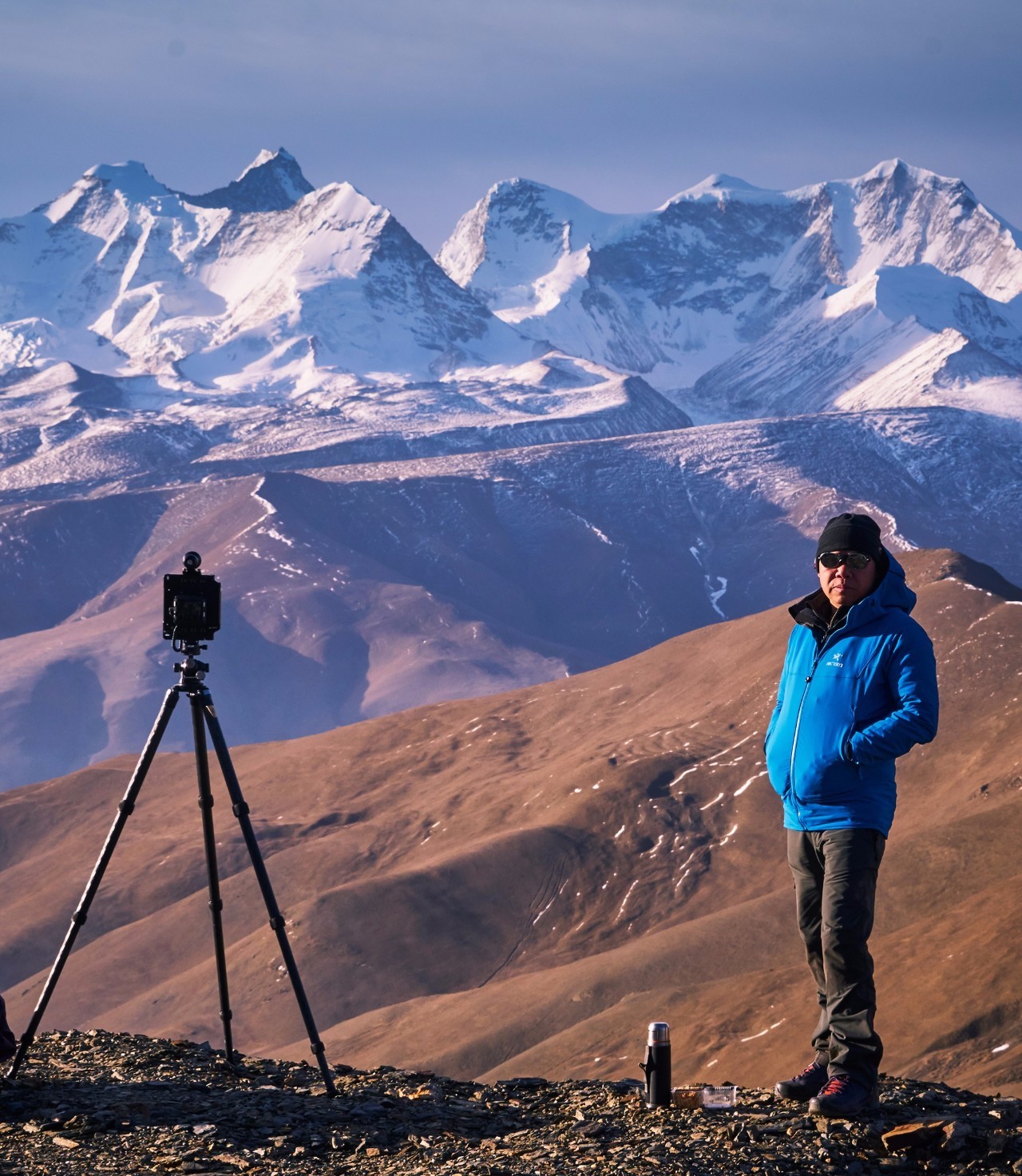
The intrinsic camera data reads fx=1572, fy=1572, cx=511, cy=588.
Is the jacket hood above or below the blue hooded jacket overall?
above

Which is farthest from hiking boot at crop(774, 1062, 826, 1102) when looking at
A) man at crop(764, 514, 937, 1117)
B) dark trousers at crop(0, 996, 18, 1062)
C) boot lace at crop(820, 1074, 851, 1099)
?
dark trousers at crop(0, 996, 18, 1062)

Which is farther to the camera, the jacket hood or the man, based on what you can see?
the jacket hood

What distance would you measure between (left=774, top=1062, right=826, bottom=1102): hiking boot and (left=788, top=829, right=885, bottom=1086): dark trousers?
213 millimetres

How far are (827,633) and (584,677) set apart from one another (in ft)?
230

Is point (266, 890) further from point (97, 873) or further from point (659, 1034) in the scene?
point (659, 1034)

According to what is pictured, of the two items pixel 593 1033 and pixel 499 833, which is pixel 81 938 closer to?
pixel 499 833

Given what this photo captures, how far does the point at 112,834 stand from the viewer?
9.64 metres

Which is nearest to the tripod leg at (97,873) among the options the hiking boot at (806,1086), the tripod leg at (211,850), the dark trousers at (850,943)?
the tripod leg at (211,850)

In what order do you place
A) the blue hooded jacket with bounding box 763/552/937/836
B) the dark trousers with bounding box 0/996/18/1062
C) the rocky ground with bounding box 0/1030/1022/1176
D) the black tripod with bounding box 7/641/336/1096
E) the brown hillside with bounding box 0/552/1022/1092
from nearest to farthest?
the rocky ground with bounding box 0/1030/1022/1176
the blue hooded jacket with bounding box 763/552/937/836
the black tripod with bounding box 7/641/336/1096
the dark trousers with bounding box 0/996/18/1062
the brown hillside with bounding box 0/552/1022/1092

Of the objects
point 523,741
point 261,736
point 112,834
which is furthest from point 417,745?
point 261,736

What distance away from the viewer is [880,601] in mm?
8305

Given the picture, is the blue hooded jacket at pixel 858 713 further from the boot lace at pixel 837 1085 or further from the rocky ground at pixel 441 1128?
the rocky ground at pixel 441 1128

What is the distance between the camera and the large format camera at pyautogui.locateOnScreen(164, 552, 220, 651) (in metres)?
9.86

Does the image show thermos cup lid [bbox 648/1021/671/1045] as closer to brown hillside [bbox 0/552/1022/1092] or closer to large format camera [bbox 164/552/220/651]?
large format camera [bbox 164/552/220/651]
